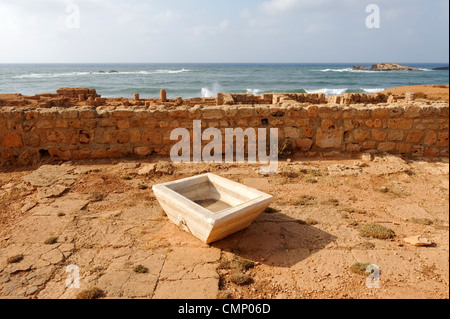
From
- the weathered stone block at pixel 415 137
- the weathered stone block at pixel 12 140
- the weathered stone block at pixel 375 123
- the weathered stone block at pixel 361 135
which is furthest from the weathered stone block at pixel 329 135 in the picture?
the weathered stone block at pixel 12 140

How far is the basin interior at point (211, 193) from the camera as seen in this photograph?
13.0 feet

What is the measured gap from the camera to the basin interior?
3950 mm

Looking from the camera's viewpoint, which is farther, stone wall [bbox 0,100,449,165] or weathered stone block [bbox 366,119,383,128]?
weathered stone block [bbox 366,119,383,128]

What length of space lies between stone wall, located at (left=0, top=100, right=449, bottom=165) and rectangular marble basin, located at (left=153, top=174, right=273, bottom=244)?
2.37m

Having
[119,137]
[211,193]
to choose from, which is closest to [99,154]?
[119,137]

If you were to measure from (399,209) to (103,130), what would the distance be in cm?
527

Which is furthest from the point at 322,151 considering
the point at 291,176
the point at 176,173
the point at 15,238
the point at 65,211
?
the point at 15,238

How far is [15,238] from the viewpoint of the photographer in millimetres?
3584

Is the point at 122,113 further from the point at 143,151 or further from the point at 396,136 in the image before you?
the point at 396,136

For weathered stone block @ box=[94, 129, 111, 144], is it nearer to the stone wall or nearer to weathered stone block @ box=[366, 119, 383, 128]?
the stone wall

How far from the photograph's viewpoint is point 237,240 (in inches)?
139

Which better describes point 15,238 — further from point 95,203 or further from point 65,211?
point 95,203

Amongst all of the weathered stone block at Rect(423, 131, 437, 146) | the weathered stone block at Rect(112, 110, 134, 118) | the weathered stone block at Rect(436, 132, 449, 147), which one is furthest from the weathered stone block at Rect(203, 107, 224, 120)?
the weathered stone block at Rect(436, 132, 449, 147)

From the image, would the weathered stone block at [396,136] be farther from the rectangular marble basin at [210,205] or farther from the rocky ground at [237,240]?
the rectangular marble basin at [210,205]
